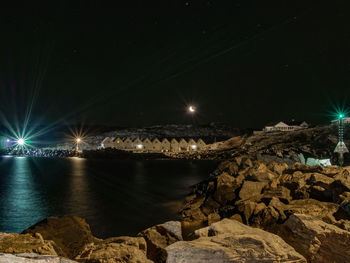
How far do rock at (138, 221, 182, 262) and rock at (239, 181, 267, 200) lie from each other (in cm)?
561

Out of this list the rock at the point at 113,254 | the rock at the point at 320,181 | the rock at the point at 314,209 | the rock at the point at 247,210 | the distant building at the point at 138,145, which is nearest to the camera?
the rock at the point at 113,254

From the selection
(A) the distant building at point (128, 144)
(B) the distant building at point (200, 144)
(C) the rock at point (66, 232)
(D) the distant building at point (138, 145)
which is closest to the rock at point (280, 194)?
(C) the rock at point (66, 232)

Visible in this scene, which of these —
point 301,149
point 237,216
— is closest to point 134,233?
point 237,216

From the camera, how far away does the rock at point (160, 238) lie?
6.11 meters

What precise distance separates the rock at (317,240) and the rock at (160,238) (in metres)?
2.91

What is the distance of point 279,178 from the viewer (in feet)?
46.7

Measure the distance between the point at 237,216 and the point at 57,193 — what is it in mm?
21197

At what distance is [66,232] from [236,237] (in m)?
5.35

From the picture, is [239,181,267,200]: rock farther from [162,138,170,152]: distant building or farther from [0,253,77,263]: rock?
[162,138,170,152]: distant building

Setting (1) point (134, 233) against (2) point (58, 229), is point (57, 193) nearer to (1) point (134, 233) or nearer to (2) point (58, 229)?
(1) point (134, 233)

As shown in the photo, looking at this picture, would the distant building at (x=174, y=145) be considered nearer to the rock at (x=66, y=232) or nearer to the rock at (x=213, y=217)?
the rock at (x=213, y=217)

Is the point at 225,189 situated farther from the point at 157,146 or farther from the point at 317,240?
the point at 157,146

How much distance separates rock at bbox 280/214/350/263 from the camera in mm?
5176

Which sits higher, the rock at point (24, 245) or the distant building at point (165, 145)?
the distant building at point (165, 145)
